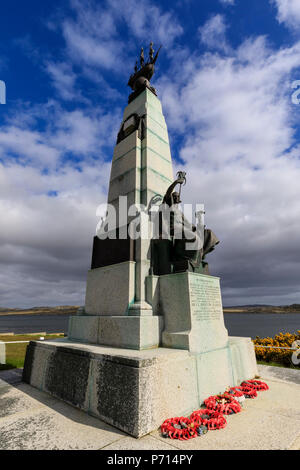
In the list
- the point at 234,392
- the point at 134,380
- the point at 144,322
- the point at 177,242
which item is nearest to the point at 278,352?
the point at 234,392

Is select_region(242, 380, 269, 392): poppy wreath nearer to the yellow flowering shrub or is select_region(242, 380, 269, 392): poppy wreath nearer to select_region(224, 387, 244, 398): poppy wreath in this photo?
select_region(224, 387, 244, 398): poppy wreath

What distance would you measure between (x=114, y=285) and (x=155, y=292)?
3.59 ft

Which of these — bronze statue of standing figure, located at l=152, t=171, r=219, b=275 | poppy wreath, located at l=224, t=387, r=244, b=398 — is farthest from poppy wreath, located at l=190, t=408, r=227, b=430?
bronze statue of standing figure, located at l=152, t=171, r=219, b=275

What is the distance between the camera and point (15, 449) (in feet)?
9.09

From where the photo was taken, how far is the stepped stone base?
3168 millimetres

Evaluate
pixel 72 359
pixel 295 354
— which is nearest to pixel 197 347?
pixel 72 359

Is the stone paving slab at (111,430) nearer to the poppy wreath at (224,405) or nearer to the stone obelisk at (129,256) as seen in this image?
the poppy wreath at (224,405)

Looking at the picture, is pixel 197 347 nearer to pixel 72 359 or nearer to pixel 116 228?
pixel 72 359

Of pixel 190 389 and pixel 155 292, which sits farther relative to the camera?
pixel 155 292

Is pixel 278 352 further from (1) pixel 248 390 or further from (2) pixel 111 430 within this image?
(2) pixel 111 430

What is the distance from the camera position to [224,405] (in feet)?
12.7

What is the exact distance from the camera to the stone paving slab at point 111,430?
283 cm

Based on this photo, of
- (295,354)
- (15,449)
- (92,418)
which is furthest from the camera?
(295,354)

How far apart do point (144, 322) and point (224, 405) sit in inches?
74.8
